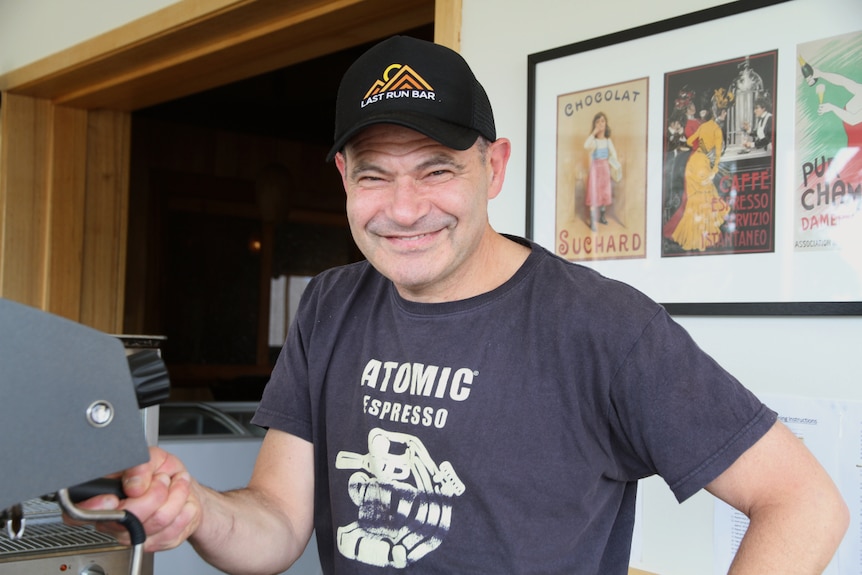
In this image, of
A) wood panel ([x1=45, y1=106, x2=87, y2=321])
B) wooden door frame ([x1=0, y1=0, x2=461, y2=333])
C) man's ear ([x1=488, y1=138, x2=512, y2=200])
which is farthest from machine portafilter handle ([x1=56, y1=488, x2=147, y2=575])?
wood panel ([x1=45, y1=106, x2=87, y2=321])

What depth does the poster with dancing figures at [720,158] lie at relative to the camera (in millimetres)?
1342

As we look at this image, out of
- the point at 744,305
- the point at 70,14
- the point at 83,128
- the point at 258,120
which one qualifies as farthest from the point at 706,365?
the point at 258,120

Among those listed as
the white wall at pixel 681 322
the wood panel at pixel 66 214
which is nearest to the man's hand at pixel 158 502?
the white wall at pixel 681 322

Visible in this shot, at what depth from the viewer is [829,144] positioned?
4.17 ft

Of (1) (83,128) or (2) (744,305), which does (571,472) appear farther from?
(1) (83,128)

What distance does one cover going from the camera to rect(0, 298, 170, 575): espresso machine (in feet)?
2.21

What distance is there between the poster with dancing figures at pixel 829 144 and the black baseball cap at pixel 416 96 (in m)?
0.46

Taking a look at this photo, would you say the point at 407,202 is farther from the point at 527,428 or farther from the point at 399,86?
the point at 527,428

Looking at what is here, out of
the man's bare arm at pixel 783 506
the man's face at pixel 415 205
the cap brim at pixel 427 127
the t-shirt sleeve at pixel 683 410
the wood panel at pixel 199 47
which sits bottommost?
the man's bare arm at pixel 783 506

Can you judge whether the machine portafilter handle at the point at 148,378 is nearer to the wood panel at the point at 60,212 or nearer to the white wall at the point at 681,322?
the white wall at the point at 681,322

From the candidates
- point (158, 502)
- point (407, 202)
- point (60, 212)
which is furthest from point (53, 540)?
point (60, 212)

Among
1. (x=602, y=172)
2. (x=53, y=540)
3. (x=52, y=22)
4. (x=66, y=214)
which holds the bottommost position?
(x=53, y=540)

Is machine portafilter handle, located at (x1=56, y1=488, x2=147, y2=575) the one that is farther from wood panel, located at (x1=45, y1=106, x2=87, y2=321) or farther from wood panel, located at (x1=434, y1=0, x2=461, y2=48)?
wood panel, located at (x1=45, y1=106, x2=87, y2=321)

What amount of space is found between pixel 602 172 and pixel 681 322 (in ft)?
0.92
